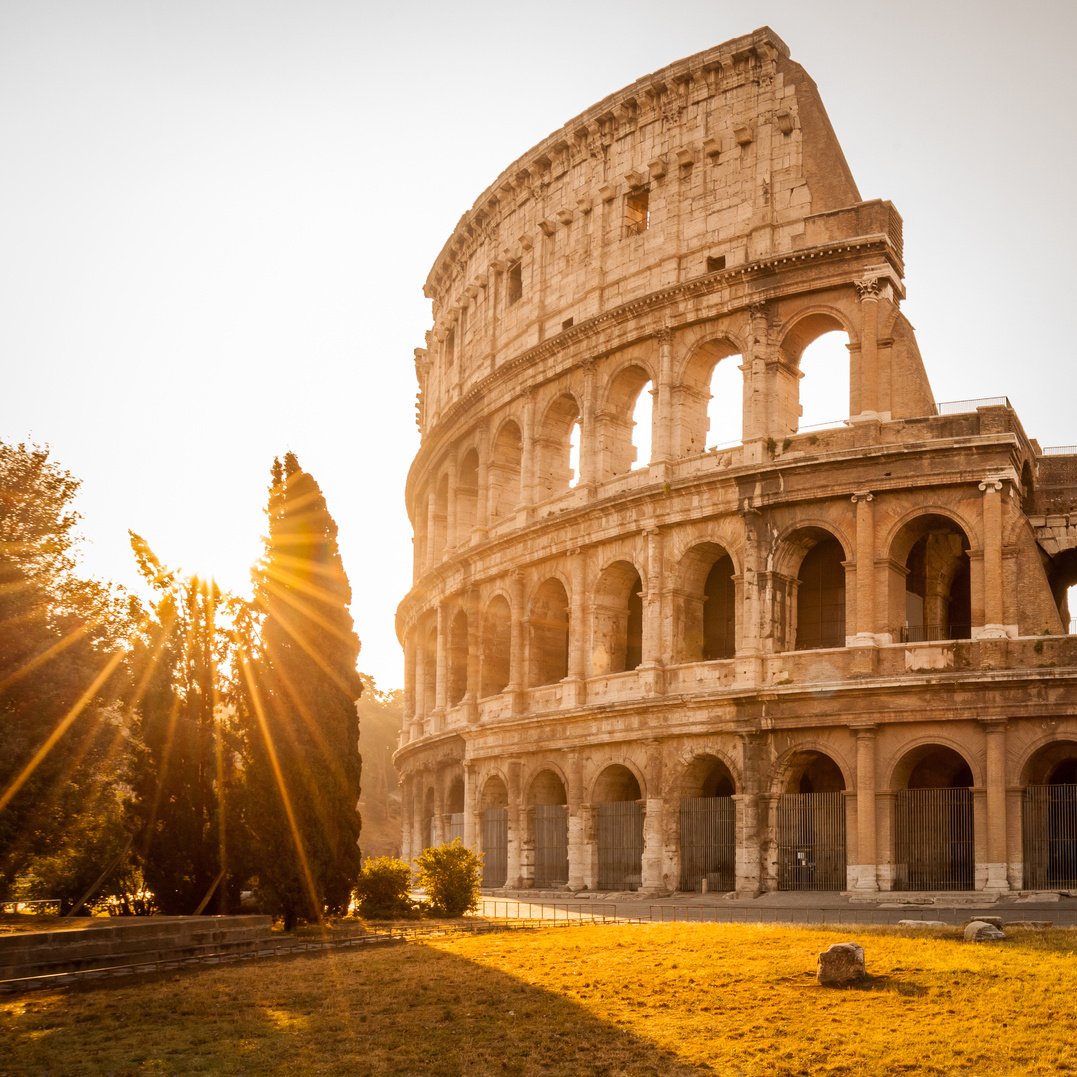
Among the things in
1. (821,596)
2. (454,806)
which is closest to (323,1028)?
(821,596)

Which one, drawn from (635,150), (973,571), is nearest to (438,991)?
(973,571)

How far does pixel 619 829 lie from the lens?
2908cm

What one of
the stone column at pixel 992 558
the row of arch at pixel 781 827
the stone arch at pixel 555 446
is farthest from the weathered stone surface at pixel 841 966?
the stone arch at pixel 555 446

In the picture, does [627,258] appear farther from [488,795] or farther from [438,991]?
[438,991]

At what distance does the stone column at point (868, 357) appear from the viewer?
1051 inches

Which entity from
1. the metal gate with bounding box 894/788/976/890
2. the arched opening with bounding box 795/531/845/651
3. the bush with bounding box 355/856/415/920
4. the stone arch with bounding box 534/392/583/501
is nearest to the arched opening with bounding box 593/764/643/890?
the arched opening with bounding box 795/531/845/651

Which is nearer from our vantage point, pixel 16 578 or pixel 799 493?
pixel 16 578

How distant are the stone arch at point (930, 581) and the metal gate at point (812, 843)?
3.50m

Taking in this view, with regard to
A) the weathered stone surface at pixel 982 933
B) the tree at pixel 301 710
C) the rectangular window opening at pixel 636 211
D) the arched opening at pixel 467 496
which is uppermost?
the rectangular window opening at pixel 636 211

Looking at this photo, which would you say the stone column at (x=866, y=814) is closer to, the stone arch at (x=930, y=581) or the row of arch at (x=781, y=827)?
the row of arch at (x=781, y=827)

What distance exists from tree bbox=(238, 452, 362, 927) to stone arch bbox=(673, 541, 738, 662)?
29.0 feet

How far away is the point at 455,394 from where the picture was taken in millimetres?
38719

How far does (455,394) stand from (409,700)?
29.8 feet

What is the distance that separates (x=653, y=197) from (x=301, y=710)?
53.0ft
